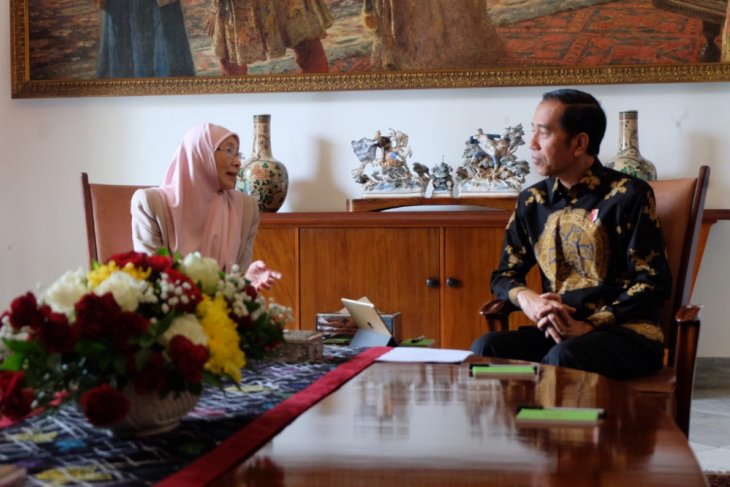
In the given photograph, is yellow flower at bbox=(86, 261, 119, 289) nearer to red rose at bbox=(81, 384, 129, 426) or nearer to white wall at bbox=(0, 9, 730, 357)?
red rose at bbox=(81, 384, 129, 426)

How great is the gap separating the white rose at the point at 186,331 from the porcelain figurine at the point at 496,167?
3.79 meters

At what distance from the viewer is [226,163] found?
415 cm

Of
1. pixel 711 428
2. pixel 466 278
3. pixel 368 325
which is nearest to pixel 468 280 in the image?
pixel 466 278

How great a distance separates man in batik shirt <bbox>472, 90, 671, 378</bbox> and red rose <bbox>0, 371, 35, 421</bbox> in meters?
1.94

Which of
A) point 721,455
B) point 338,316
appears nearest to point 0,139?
point 338,316

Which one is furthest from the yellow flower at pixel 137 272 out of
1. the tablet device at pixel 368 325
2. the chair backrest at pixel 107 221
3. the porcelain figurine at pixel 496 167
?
the porcelain figurine at pixel 496 167

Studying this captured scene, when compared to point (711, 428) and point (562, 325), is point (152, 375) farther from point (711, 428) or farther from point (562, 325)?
point (711, 428)

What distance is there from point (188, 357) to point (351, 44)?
4.29 m

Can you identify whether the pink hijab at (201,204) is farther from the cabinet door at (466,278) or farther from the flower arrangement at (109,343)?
the flower arrangement at (109,343)

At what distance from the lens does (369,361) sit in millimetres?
2701

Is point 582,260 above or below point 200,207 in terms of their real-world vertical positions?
below

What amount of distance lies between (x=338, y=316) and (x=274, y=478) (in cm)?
171

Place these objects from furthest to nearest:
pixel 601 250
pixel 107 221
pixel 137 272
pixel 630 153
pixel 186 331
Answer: pixel 630 153, pixel 107 221, pixel 601 250, pixel 137 272, pixel 186 331

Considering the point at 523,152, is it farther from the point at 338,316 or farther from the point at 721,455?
the point at 338,316
